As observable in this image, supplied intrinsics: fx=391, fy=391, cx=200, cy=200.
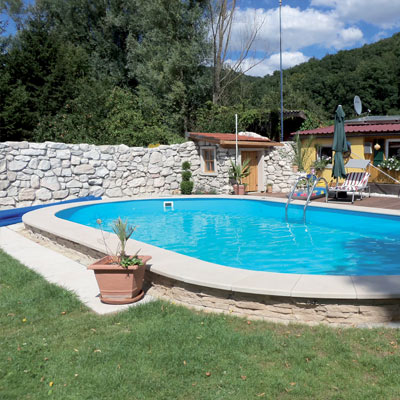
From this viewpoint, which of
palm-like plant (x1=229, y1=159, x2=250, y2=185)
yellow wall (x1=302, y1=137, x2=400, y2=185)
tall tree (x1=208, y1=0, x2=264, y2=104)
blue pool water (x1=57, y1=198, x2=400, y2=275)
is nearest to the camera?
blue pool water (x1=57, y1=198, x2=400, y2=275)

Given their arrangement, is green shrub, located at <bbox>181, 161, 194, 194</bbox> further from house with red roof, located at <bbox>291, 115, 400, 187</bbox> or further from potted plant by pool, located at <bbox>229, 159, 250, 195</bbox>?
house with red roof, located at <bbox>291, 115, 400, 187</bbox>

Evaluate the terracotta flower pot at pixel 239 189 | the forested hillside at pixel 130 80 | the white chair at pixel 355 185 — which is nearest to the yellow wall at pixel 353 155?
the white chair at pixel 355 185

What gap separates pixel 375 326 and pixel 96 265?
10.6ft

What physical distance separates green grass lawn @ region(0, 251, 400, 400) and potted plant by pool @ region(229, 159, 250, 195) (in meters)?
11.0

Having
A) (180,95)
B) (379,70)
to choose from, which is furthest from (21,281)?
(379,70)

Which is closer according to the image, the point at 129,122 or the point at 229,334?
the point at 229,334

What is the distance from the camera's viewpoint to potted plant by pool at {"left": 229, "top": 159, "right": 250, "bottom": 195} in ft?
50.4

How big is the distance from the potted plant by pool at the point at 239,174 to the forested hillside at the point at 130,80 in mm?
4538

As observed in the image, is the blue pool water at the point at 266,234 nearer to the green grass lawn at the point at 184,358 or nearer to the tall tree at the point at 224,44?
the green grass lawn at the point at 184,358

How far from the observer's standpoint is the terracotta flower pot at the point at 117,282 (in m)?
4.81

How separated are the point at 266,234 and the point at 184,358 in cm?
628

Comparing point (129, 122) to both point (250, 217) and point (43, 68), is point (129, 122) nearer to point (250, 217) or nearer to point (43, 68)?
point (43, 68)

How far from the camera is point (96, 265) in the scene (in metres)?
4.86

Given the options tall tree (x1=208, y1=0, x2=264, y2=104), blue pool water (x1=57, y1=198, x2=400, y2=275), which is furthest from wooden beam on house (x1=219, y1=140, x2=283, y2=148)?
tall tree (x1=208, y1=0, x2=264, y2=104)
